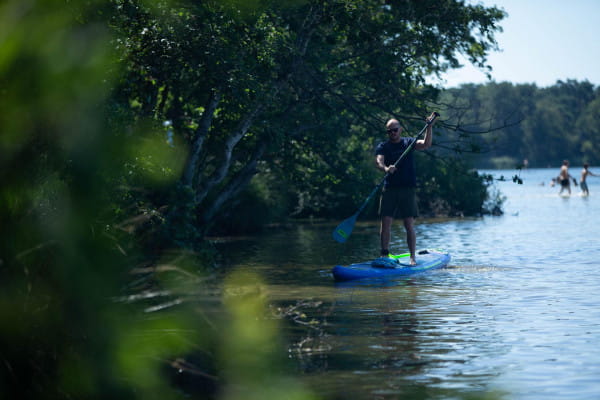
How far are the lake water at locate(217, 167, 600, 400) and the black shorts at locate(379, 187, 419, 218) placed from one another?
1027 millimetres

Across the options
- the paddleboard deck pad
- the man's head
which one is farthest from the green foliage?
the man's head

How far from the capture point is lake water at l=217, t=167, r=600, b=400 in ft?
17.5

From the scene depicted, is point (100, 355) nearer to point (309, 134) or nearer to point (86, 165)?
point (86, 165)

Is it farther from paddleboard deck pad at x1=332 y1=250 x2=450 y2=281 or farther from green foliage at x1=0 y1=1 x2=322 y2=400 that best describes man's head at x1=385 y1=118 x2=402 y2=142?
green foliage at x1=0 y1=1 x2=322 y2=400

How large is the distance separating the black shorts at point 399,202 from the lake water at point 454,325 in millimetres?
1027

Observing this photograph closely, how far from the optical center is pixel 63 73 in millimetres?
2174

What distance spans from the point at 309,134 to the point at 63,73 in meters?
16.1

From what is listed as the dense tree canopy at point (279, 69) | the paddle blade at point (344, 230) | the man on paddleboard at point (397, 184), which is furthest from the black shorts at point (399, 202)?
the dense tree canopy at point (279, 69)

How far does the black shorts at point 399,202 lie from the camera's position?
11.7 metres

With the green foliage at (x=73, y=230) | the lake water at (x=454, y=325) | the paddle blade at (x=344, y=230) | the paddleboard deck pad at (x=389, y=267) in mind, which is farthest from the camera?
the paddle blade at (x=344, y=230)

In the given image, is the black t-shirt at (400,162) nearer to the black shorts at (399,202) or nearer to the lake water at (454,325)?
the black shorts at (399,202)

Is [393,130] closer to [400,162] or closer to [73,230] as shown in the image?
[400,162]

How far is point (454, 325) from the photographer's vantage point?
24.4 feet

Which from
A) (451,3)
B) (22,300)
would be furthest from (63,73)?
(451,3)
